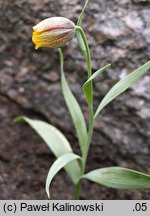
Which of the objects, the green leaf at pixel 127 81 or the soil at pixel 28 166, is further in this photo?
the soil at pixel 28 166

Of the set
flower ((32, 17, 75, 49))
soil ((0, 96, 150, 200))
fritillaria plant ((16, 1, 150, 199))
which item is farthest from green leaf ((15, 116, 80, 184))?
flower ((32, 17, 75, 49))

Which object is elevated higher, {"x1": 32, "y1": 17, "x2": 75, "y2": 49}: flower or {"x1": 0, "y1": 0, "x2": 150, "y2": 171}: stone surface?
{"x1": 32, "y1": 17, "x2": 75, "y2": 49}: flower

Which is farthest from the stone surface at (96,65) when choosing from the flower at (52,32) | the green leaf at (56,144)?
the flower at (52,32)

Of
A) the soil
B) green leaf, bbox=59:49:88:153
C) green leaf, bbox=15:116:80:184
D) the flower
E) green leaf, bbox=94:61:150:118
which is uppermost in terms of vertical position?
the flower

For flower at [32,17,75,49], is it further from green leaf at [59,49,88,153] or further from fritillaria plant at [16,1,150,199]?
green leaf at [59,49,88,153]

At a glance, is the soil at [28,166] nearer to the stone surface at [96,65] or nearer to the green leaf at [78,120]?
the stone surface at [96,65]

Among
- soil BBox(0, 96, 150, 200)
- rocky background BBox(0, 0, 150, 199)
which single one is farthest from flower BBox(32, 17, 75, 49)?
soil BBox(0, 96, 150, 200)

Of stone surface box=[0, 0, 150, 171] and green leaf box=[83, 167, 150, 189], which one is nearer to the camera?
green leaf box=[83, 167, 150, 189]
